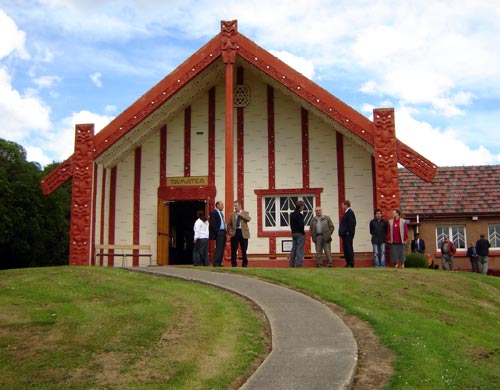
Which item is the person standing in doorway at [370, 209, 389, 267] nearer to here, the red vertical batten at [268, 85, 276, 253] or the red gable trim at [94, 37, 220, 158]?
the red vertical batten at [268, 85, 276, 253]

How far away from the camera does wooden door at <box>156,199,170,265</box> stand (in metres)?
19.2

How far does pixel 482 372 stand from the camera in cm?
743

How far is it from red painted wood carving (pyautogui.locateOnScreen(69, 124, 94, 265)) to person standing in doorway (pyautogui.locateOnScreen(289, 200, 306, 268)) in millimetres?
5820

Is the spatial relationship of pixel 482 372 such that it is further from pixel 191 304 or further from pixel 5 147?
pixel 5 147

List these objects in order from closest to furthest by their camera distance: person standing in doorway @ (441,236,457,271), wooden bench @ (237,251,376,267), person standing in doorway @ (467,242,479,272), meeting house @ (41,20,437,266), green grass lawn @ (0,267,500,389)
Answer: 1. green grass lawn @ (0,267,500,389)
2. wooden bench @ (237,251,376,267)
3. meeting house @ (41,20,437,266)
4. person standing in doorway @ (441,236,457,271)
5. person standing in doorway @ (467,242,479,272)

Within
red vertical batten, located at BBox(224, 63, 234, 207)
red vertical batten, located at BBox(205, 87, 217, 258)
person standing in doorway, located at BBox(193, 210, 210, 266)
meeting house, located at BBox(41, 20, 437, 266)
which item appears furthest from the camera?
red vertical batten, located at BBox(205, 87, 217, 258)

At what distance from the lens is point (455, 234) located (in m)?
26.5

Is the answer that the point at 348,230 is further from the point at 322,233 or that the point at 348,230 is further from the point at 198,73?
the point at 198,73

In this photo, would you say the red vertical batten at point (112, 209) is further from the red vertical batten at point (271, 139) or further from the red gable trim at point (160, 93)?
the red vertical batten at point (271, 139)

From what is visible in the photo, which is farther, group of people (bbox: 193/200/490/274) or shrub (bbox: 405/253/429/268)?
shrub (bbox: 405/253/429/268)

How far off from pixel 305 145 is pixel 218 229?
4964mm

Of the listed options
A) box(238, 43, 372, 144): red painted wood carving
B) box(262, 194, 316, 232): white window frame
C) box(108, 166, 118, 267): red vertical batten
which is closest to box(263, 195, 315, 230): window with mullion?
box(262, 194, 316, 232): white window frame

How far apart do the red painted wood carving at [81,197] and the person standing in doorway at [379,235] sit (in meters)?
7.94

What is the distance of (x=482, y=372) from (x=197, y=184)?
523 inches
